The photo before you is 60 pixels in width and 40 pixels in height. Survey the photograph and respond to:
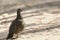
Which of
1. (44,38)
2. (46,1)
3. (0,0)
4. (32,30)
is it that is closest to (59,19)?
(32,30)

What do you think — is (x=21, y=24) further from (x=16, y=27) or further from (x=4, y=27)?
(x=4, y=27)

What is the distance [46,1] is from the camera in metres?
14.8

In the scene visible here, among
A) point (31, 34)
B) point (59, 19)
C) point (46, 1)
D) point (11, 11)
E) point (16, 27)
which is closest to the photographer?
point (16, 27)

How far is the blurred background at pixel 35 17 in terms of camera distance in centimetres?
955

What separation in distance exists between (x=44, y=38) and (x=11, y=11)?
425 cm

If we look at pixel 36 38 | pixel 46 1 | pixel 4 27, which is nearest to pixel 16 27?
pixel 36 38

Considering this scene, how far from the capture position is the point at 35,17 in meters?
11.7

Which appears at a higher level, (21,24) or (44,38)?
(21,24)

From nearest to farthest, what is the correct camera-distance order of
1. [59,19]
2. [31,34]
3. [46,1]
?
[31,34] → [59,19] → [46,1]

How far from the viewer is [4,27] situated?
1041cm

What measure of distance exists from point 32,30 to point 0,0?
586cm

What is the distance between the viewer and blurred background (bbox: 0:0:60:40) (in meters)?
9.55

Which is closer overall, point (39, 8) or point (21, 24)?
point (21, 24)

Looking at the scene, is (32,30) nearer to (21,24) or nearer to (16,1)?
(21,24)
